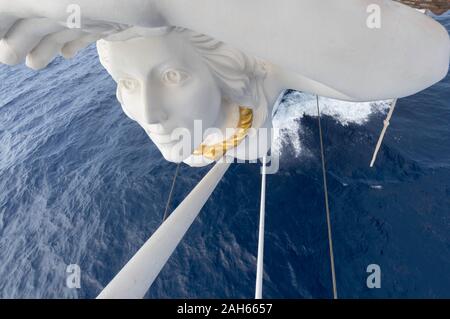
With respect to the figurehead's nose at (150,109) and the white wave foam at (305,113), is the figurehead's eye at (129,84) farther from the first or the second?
the white wave foam at (305,113)

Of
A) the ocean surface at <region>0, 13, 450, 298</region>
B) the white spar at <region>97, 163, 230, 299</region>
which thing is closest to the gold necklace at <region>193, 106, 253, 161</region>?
the white spar at <region>97, 163, 230, 299</region>

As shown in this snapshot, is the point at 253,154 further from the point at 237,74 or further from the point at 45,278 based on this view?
the point at 45,278

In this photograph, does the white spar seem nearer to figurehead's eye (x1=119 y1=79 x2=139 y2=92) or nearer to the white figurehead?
the white figurehead

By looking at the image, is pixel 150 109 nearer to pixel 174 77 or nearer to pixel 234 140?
pixel 174 77

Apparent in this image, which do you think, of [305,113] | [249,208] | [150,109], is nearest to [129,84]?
[150,109]
